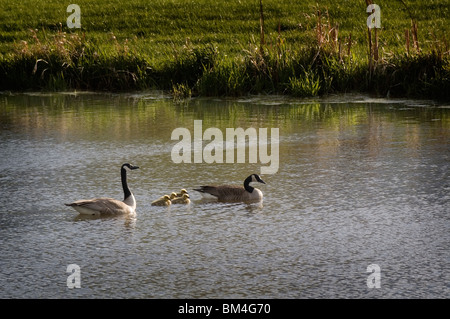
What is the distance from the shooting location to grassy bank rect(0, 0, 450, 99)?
58.0 feet

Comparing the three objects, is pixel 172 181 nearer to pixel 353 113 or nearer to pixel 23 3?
pixel 353 113

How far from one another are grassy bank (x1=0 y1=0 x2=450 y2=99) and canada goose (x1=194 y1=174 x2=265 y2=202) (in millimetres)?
8243

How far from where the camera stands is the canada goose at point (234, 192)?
385 inches

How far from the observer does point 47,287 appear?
A: 6.92m

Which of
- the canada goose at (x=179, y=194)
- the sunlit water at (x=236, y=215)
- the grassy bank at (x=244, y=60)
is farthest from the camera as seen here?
the grassy bank at (x=244, y=60)

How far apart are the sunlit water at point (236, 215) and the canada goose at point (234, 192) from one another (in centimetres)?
12

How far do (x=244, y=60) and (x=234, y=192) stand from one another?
369 inches

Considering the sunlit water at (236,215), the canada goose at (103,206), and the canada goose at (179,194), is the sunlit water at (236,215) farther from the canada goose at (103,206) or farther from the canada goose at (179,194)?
the canada goose at (179,194)

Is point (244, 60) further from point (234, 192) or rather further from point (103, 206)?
point (103, 206)

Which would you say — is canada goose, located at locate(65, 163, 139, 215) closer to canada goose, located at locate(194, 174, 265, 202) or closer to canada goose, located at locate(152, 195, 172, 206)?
canada goose, located at locate(152, 195, 172, 206)

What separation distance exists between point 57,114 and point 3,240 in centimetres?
849

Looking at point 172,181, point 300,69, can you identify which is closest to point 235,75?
point 300,69

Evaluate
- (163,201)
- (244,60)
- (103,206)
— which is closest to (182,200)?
(163,201)

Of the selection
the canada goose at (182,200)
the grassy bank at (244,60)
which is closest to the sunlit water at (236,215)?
the canada goose at (182,200)
